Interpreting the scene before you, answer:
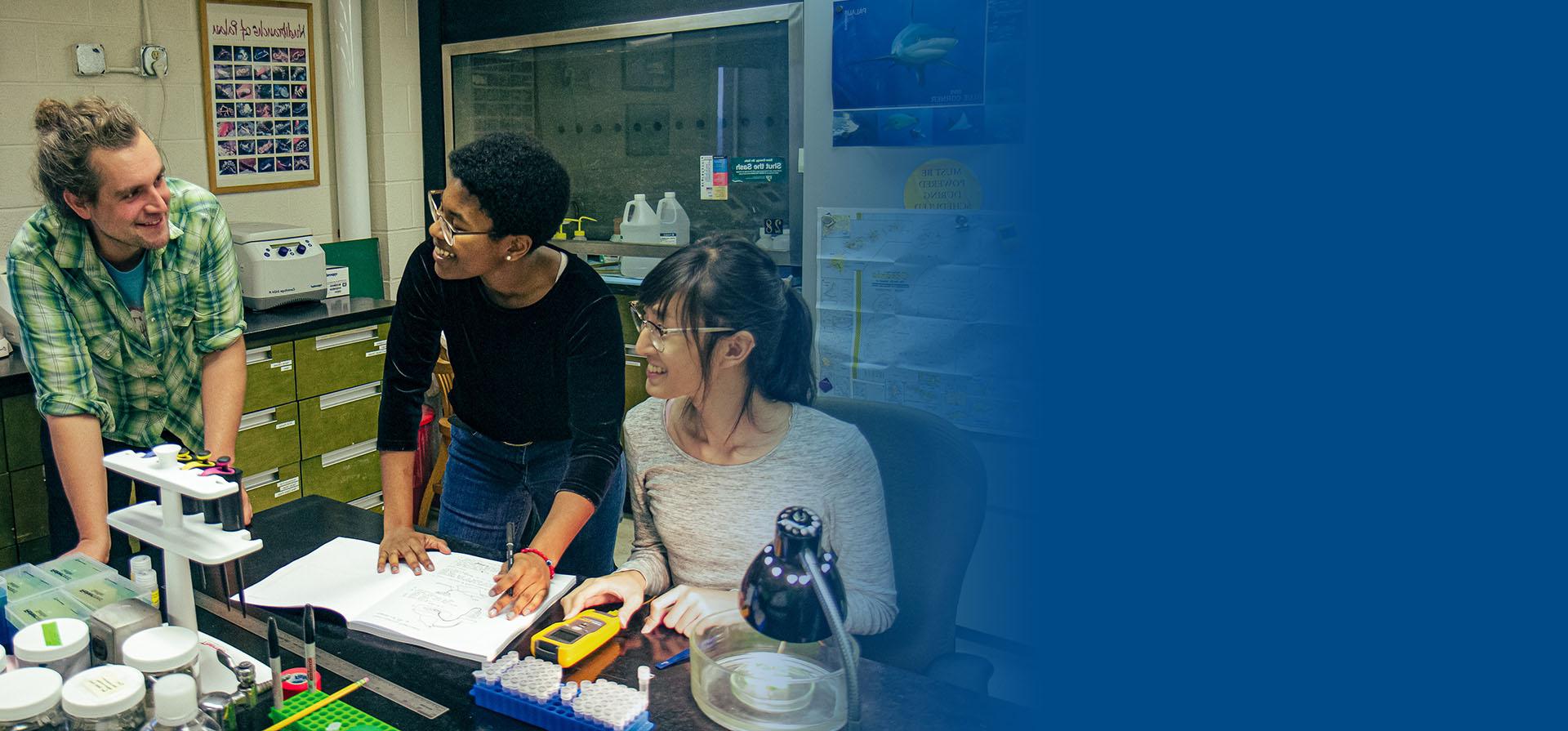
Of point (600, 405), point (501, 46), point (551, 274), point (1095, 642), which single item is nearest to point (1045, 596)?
point (1095, 642)

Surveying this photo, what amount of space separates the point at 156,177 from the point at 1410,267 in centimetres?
189

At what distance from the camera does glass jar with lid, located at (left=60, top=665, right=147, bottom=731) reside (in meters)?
0.96

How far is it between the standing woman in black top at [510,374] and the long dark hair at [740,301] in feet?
0.94

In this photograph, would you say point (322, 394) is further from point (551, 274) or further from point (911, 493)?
point (911, 493)

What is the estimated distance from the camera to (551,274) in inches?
65.3

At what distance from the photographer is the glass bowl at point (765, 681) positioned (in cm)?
108

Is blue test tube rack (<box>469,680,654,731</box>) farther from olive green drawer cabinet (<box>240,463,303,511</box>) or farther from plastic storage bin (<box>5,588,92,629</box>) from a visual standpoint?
olive green drawer cabinet (<box>240,463,303,511</box>)

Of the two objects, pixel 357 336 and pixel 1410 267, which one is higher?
pixel 1410 267

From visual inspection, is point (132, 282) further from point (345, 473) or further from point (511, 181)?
point (345, 473)

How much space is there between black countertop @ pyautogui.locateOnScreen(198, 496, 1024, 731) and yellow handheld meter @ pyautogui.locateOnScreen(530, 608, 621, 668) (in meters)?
0.01

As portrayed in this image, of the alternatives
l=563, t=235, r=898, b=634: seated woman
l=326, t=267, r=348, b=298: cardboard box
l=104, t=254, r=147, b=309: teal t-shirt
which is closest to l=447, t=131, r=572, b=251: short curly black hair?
l=563, t=235, r=898, b=634: seated woman

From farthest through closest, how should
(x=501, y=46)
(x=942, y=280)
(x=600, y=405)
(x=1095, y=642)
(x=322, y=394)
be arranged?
(x=501, y=46), (x=322, y=394), (x=600, y=405), (x=942, y=280), (x=1095, y=642)

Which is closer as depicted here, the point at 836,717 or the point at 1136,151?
the point at 1136,151

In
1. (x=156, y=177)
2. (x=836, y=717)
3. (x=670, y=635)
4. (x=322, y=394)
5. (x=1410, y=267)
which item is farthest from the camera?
(x=322, y=394)
